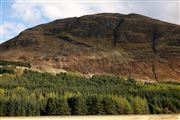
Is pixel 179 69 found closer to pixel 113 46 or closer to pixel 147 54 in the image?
pixel 147 54

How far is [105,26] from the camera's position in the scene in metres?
148

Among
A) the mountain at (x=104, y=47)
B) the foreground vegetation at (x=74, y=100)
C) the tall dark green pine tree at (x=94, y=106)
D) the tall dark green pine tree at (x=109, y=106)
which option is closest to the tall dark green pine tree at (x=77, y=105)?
the foreground vegetation at (x=74, y=100)

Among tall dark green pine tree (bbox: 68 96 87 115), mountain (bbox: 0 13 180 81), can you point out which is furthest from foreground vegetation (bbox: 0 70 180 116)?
mountain (bbox: 0 13 180 81)

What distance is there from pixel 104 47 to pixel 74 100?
76.5m

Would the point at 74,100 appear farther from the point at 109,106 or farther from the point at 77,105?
the point at 109,106

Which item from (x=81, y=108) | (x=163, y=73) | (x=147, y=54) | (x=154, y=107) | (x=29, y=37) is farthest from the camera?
(x=29, y=37)

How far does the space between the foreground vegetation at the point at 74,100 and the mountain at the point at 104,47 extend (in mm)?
33906

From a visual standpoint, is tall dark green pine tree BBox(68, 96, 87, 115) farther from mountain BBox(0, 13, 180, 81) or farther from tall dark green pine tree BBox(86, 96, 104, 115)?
mountain BBox(0, 13, 180, 81)

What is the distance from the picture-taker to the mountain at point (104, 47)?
4852 inches

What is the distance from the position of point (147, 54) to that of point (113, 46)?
12.4m

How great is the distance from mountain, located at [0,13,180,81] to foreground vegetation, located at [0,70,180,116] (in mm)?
33906

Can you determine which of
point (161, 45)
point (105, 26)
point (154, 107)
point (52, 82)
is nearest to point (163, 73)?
point (161, 45)

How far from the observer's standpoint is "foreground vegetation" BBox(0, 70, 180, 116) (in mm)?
56525

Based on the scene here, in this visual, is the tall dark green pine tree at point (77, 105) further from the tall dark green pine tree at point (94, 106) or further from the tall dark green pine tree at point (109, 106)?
the tall dark green pine tree at point (109, 106)
